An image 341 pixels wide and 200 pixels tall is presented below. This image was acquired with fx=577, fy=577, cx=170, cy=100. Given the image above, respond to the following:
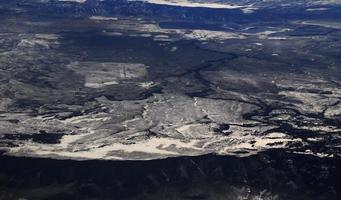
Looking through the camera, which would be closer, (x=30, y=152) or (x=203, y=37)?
(x=30, y=152)

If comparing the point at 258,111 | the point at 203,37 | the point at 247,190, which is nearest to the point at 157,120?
the point at 258,111

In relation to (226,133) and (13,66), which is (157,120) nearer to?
(226,133)

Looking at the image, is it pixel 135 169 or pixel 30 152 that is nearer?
pixel 135 169

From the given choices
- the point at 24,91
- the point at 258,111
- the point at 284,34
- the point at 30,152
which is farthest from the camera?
the point at 284,34

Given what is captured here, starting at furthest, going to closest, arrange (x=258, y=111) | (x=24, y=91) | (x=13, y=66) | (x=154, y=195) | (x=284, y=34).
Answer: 1. (x=284, y=34)
2. (x=13, y=66)
3. (x=24, y=91)
4. (x=258, y=111)
5. (x=154, y=195)

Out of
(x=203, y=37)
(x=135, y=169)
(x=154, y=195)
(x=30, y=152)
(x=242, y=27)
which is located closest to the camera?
(x=154, y=195)

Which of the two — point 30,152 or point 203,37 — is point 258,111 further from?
point 203,37

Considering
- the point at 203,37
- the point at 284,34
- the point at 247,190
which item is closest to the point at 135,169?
the point at 247,190

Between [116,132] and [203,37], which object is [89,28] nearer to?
[203,37]

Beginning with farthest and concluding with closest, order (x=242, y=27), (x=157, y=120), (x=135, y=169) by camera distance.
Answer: (x=242, y=27) < (x=157, y=120) < (x=135, y=169)
